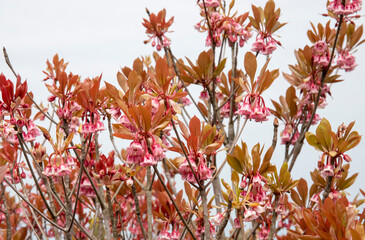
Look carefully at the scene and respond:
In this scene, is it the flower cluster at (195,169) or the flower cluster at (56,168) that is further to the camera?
the flower cluster at (56,168)

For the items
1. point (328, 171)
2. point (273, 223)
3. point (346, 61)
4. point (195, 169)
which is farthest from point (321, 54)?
point (195, 169)

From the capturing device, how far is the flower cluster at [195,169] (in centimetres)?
161

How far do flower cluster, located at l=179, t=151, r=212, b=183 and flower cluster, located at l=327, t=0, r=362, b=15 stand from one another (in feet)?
6.73

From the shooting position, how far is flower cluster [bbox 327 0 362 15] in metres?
2.95

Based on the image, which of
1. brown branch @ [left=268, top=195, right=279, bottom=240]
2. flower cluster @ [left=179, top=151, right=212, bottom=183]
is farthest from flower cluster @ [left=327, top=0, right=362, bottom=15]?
flower cluster @ [left=179, top=151, right=212, bottom=183]

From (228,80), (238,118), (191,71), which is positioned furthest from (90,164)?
(228,80)

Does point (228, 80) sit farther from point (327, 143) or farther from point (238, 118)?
point (327, 143)

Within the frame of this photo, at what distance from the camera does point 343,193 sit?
2.65 meters

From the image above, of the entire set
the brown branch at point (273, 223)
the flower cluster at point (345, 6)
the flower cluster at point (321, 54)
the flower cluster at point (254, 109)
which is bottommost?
the brown branch at point (273, 223)

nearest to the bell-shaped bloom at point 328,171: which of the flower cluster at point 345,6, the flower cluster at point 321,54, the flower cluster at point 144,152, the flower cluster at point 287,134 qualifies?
the flower cluster at point 287,134

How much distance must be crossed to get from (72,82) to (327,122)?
5.34 feet

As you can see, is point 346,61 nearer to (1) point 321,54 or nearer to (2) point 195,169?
(1) point 321,54

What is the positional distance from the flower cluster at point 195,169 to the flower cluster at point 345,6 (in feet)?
6.73

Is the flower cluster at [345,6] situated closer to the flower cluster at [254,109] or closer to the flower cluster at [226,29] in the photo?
the flower cluster at [226,29]
